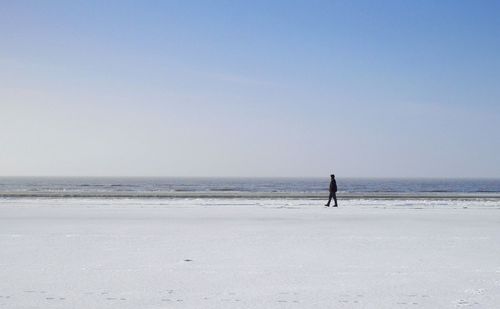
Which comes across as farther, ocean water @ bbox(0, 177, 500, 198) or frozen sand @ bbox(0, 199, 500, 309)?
ocean water @ bbox(0, 177, 500, 198)

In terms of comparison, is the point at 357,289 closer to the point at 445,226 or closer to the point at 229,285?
the point at 229,285

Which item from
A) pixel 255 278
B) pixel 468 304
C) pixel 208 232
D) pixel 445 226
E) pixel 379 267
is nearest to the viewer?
pixel 468 304

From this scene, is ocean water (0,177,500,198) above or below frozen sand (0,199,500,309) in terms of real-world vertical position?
below

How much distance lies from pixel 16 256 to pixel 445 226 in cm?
1315

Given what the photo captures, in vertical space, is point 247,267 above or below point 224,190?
above

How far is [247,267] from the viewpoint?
8156 mm

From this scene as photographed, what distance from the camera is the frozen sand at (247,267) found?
240 inches

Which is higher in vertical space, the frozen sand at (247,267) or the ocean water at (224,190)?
the frozen sand at (247,267)

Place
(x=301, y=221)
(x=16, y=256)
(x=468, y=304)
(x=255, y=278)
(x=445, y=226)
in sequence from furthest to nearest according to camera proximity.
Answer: (x=301, y=221) < (x=445, y=226) < (x=16, y=256) < (x=255, y=278) < (x=468, y=304)

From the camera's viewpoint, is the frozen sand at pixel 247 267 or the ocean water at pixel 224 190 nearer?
the frozen sand at pixel 247 267

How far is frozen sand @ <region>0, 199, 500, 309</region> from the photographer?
20.0ft

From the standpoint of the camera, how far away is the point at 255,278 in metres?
7.32

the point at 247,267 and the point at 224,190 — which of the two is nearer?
the point at 247,267

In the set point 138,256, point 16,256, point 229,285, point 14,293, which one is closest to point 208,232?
point 138,256
